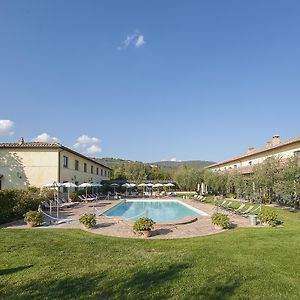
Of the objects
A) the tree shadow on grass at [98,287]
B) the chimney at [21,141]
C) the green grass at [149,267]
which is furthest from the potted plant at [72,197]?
the tree shadow on grass at [98,287]

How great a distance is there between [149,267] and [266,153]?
27722mm

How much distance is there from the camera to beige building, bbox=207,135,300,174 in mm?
25837

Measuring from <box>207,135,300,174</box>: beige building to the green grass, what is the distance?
51.1 ft

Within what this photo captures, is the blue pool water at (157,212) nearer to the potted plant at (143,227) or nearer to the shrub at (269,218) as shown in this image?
the shrub at (269,218)

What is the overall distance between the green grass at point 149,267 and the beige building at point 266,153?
15567 mm

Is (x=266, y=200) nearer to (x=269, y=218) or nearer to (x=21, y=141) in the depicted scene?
(x=269, y=218)

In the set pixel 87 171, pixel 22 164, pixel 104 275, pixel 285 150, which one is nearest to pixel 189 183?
pixel 87 171

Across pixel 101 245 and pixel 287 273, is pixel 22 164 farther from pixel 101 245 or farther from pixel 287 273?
pixel 287 273

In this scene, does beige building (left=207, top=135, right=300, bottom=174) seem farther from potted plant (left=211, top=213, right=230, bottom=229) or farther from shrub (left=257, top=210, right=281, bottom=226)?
potted plant (left=211, top=213, right=230, bottom=229)

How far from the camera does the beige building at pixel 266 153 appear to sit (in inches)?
1017

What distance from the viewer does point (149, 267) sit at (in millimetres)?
7375

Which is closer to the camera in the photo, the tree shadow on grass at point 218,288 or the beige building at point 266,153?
the tree shadow on grass at point 218,288

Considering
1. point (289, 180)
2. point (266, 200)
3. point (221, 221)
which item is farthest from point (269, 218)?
point (266, 200)

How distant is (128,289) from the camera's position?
592 centimetres
